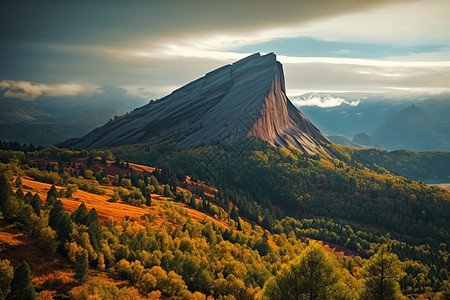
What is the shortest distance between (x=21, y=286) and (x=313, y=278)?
121ft

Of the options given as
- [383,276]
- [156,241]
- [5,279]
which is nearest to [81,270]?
[5,279]

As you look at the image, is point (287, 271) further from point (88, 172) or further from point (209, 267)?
point (88, 172)

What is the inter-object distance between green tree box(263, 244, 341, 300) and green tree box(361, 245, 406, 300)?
9.00 feet

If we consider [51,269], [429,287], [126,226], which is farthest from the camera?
[429,287]

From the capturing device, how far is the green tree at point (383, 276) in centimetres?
3175

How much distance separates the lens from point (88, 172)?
12888cm

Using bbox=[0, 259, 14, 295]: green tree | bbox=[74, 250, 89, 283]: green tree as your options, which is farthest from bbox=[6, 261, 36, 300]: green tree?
bbox=[74, 250, 89, 283]: green tree

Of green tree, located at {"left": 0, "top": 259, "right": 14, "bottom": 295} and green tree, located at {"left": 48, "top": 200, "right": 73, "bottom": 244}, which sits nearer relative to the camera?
green tree, located at {"left": 0, "top": 259, "right": 14, "bottom": 295}

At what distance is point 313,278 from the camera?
109 ft

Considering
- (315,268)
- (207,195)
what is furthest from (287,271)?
(207,195)

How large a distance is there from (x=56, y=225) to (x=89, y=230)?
5730 millimetres

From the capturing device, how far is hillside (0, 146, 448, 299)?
200 ft

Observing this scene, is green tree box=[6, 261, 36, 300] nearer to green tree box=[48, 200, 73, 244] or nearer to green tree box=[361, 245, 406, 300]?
green tree box=[48, 200, 73, 244]

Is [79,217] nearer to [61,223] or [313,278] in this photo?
[61,223]
